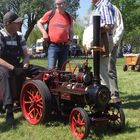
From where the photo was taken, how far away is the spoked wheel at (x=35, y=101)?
6.23 meters

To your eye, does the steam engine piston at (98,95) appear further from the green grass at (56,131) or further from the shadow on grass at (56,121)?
the shadow on grass at (56,121)

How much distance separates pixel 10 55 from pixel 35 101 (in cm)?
101

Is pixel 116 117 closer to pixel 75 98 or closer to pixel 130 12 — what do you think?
pixel 75 98

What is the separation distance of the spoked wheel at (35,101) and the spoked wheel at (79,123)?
51 centimetres

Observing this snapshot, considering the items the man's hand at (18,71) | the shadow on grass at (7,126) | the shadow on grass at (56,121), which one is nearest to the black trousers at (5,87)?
the man's hand at (18,71)

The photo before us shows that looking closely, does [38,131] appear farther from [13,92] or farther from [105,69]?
[105,69]

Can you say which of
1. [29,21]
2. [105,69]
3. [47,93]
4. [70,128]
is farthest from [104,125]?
[29,21]

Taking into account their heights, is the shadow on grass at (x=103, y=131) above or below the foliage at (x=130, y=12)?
below

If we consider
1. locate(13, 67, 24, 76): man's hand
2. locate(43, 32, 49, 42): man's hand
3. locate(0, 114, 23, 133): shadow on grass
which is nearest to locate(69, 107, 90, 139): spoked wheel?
locate(0, 114, 23, 133): shadow on grass

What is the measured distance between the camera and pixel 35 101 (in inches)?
257

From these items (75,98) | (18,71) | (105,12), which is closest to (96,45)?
(75,98)

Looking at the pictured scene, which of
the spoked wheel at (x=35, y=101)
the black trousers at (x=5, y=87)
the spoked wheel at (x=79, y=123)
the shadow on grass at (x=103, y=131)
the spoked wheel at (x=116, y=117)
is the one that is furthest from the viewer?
the black trousers at (x=5, y=87)

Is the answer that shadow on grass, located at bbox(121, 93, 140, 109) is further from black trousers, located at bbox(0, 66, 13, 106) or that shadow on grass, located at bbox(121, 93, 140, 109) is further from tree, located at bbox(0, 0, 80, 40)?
tree, located at bbox(0, 0, 80, 40)

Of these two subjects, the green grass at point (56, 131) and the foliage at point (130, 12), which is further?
the foliage at point (130, 12)
